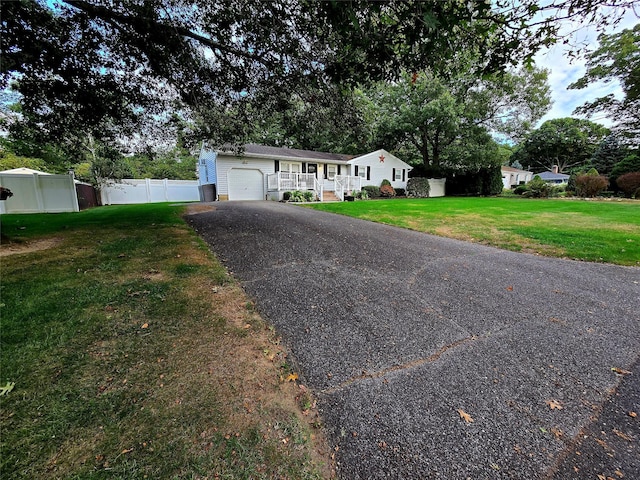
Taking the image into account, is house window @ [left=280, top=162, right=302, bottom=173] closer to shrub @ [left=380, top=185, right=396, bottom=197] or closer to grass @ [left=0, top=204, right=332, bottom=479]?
shrub @ [left=380, top=185, right=396, bottom=197]

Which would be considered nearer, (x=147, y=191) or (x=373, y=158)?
(x=147, y=191)

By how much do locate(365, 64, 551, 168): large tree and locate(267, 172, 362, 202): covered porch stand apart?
645 centimetres

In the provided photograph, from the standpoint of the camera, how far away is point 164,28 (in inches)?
192

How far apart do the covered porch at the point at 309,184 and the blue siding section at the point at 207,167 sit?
3262mm

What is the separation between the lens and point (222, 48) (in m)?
5.61

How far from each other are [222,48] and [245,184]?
37.9 feet

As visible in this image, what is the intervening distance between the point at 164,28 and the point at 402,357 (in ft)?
21.1

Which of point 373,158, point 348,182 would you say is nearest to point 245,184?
point 348,182

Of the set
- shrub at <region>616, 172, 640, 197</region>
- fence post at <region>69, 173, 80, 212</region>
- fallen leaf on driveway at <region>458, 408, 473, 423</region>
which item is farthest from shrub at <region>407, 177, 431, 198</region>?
fallen leaf on driveway at <region>458, 408, 473, 423</region>

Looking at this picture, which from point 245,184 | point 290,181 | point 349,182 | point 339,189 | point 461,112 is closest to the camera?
point 290,181

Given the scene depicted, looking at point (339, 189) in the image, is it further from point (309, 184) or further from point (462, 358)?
point (462, 358)

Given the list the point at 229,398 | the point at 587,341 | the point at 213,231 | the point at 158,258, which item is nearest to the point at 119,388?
the point at 229,398

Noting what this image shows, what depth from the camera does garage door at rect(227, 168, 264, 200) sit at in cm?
1641

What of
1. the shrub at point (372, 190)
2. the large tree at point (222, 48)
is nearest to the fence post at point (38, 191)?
the large tree at point (222, 48)
